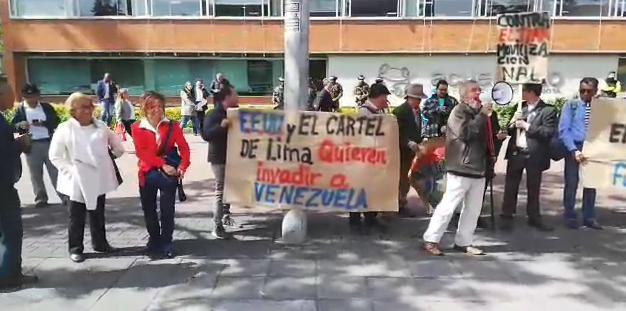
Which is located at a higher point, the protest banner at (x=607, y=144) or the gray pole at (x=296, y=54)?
the gray pole at (x=296, y=54)

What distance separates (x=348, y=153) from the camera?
5184 mm

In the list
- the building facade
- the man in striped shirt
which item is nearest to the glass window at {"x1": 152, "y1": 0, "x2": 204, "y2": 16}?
the building facade

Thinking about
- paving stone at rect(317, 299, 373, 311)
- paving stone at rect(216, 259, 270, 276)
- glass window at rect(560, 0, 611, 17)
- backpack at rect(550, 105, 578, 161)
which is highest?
glass window at rect(560, 0, 611, 17)

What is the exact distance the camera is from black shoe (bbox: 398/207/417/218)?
6.48 m

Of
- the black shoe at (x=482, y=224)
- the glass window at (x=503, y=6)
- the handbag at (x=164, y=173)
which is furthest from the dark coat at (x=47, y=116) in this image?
the glass window at (x=503, y=6)

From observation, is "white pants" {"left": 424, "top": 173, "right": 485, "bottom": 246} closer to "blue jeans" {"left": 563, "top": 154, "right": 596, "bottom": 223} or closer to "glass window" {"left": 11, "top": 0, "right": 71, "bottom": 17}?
"blue jeans" {"left": 563, "top": 154, "right": 596, "bottom": 223}

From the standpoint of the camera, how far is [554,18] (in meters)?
21.1

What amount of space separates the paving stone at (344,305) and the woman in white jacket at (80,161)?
2.36 meters

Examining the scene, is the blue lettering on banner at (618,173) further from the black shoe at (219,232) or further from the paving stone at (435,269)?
the black shoe at (219,232)

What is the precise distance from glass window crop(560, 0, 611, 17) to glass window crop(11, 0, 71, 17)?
20.7m

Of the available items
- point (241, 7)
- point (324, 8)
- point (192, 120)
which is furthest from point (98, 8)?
point (192, 120)

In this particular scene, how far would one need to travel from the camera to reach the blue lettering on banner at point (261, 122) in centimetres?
515

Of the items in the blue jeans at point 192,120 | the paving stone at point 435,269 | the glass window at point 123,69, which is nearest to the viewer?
the paving stone at point 435,269

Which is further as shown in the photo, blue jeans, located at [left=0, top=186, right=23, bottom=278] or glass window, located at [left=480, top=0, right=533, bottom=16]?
glass window, located at [left=480, top=0, right=533, bottom=16]
